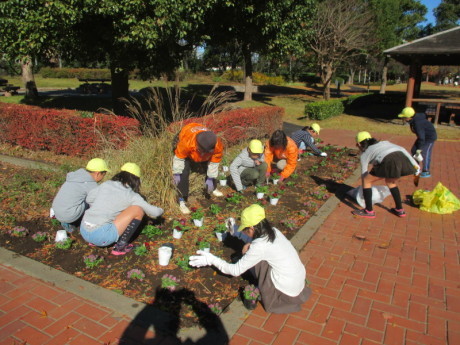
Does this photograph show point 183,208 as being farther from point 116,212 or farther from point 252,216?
point 252,216

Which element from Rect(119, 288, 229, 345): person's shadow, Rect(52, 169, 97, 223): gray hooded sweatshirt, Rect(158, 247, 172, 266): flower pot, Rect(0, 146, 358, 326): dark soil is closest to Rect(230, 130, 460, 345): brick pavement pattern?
Rect(119, 288, 229, 345): person's shadow

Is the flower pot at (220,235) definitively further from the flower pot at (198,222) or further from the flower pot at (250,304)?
the flower pot at (250,304)

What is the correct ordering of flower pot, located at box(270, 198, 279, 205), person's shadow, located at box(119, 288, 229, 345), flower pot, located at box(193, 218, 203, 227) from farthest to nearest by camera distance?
flower pot, located at box(270, 198, 279, 205), flower pot, located at box(193, 218, 203, 227), person's shadow, located at box(119, 288, 229, 345)

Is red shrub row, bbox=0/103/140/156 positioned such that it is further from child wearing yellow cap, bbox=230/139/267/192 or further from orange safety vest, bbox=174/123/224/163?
child wearing yellow cap, bbox=230/139/267/192

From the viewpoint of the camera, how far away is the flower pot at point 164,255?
3834 millimetres

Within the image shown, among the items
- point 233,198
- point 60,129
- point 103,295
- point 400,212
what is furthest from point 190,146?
point 60,129

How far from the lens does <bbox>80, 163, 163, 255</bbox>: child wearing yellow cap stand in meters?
3.91

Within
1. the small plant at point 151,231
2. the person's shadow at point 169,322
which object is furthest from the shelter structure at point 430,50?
the person's shadow at point 169,322

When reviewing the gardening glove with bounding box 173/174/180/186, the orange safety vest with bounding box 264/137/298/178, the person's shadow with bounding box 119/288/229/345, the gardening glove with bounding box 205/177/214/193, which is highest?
the orange safety vest with bounding box 264/137/298/178

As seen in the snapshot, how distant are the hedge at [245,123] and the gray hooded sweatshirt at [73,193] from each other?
11.7 ft

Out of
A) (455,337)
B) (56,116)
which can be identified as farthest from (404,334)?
(56,116)

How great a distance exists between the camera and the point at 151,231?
4.57m

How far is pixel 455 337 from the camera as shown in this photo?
2996mm

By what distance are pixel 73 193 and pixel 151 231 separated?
3.41 ft
